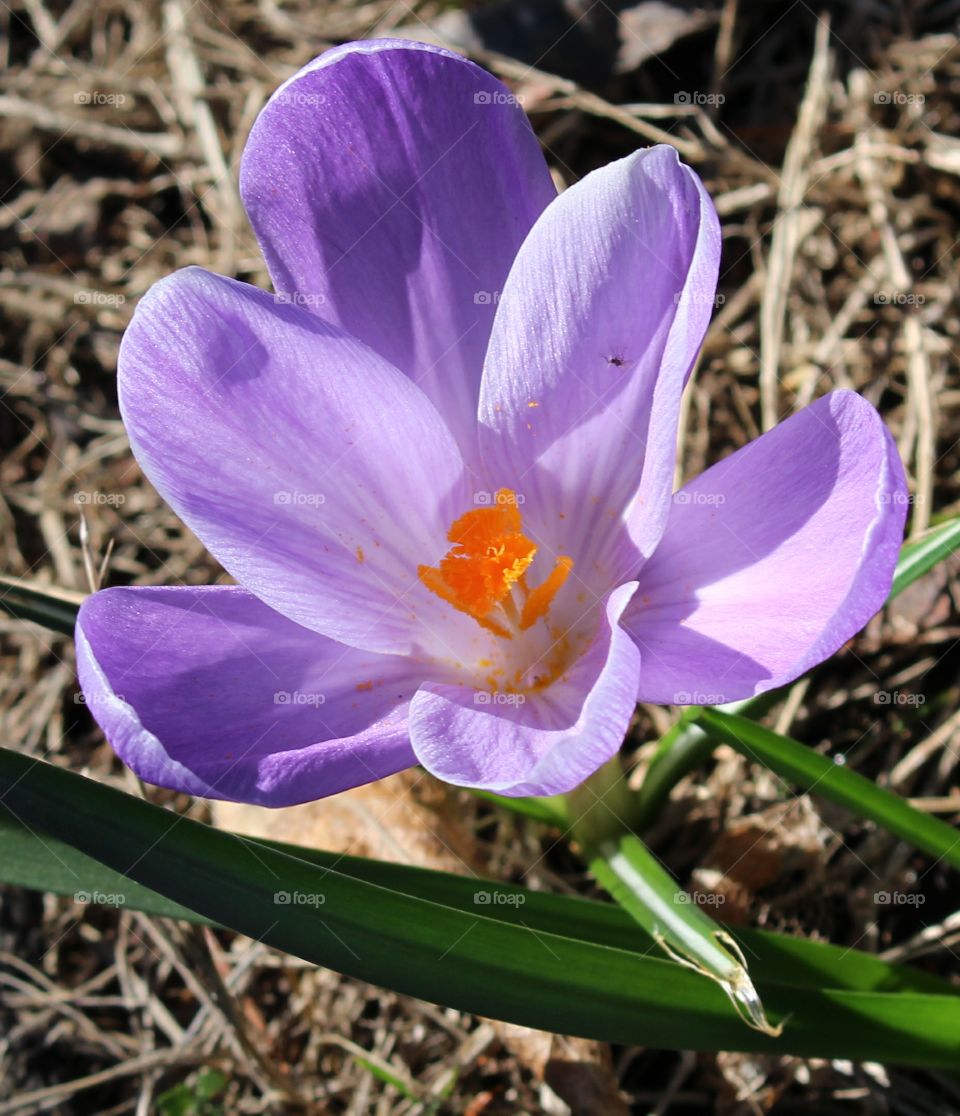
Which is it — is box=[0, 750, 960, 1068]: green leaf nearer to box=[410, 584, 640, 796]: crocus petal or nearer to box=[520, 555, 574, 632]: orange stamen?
box=[410, 584, 640, 796]: crocus petal

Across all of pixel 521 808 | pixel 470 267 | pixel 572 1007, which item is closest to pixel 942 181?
pixel 470 267

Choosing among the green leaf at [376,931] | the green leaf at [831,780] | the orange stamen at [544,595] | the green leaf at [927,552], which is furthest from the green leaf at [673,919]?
the green leaf at [927,552]

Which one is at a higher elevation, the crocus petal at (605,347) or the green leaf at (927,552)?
the crocus petal at (605,347)

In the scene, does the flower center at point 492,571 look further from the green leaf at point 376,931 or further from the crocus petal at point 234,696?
the green leaf at point 376,931

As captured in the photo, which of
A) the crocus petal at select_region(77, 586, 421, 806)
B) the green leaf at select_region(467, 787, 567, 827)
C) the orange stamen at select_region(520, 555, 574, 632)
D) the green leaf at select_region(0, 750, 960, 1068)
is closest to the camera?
the green leaf at select_region(0, 750, 960, 1068)

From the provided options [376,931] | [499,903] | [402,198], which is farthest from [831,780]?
[402,198]

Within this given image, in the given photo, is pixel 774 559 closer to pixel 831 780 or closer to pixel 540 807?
pixel 831 780

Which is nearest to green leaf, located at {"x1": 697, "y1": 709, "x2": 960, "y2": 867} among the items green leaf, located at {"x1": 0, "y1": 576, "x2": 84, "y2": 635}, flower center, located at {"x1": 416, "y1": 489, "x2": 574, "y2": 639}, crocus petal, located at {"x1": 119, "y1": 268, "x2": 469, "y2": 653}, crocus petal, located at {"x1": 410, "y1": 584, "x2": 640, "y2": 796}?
crocus petal, located at {"x1": 410, "y1": 584, "x2": 640, "y2": 796}

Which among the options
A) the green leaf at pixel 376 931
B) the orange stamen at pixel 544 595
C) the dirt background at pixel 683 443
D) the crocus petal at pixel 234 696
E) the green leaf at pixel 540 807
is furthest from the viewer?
the dirt background at pixel 683 443
